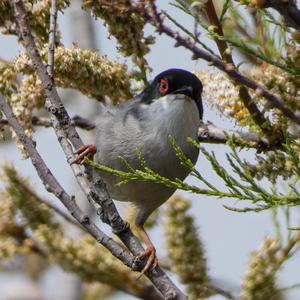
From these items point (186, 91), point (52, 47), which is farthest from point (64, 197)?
point (186, 91)

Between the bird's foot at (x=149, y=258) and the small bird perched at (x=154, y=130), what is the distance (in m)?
0.01

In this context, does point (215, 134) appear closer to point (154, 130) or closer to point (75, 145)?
point (154, 130)

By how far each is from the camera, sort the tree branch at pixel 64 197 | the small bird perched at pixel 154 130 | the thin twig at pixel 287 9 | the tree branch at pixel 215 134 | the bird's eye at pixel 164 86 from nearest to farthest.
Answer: the thin twig at pixel 287 9
the tree branch at pixel 64 197
the tree branch at pixel 215 134
the small bird perched at pixel 154 130
the bird's eye at pixel 164 86

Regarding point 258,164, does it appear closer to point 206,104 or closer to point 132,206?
point 206,104

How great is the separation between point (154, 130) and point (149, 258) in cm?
73

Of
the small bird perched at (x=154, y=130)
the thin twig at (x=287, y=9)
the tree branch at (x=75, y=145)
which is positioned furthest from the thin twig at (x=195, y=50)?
the small bird perched at (x=154, y=130)

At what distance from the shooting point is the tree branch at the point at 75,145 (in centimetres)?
281

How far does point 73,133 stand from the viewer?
2.96 metres

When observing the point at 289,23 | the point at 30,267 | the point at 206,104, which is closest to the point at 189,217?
the point at 206,104

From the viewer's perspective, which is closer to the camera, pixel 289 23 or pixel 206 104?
pixel 289 23

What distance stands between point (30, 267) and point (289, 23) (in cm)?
309

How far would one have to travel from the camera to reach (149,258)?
11.9 ft

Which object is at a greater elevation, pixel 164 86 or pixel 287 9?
pixel 164 86

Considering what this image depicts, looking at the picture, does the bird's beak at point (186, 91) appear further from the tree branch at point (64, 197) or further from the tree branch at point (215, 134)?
the tree branch at point (64, 197)
